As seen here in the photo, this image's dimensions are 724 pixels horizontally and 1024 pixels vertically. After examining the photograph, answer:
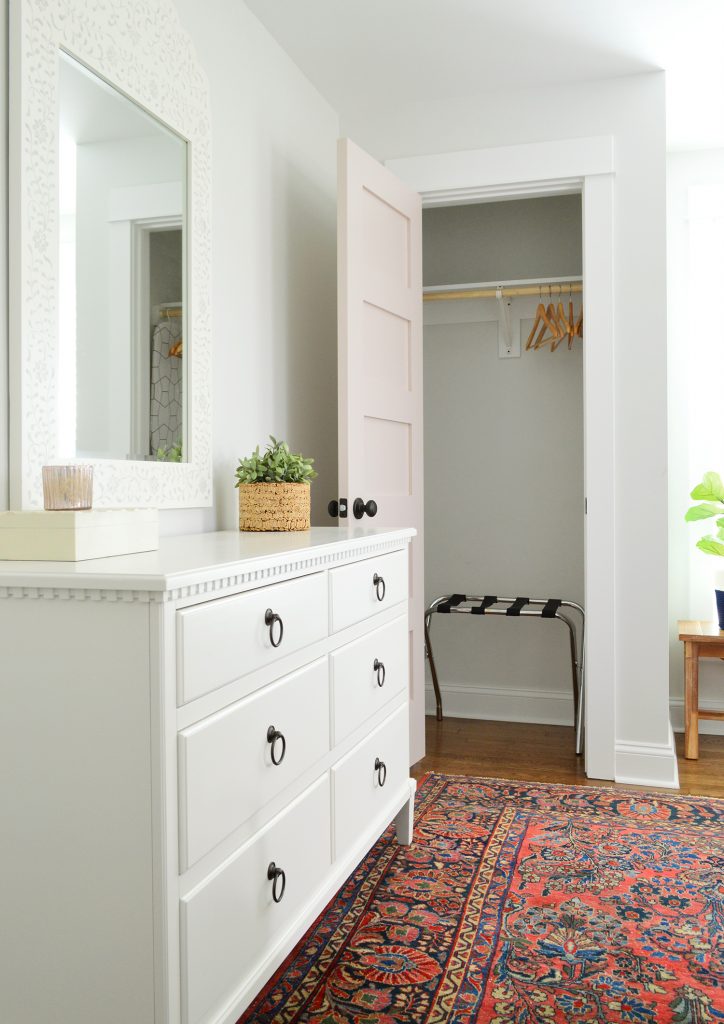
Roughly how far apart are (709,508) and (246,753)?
2676 millimetres

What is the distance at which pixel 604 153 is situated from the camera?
3041 millimetres

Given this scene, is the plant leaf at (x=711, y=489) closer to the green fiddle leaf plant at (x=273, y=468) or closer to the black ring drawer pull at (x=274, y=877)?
the green fiddle leaf plant at (x=273, y=468)

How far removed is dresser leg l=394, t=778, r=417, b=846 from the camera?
2424 mm

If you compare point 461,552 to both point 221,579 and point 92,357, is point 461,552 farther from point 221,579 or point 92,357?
point 221,579

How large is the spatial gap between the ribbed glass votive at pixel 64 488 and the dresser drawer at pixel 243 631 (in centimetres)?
31

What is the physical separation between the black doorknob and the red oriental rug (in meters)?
0.95

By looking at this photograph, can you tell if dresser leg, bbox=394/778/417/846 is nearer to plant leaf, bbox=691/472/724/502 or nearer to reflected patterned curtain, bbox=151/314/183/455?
reflected patterned curtain, bbox=151/314/183/455

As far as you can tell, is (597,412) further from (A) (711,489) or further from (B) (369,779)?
(B) (369,779)

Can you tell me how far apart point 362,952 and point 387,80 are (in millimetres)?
2732

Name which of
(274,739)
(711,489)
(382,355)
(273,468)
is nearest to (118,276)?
(273,468)

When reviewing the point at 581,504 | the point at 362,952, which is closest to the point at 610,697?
the point at 581,504

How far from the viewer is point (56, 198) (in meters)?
1.61

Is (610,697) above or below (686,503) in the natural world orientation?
below

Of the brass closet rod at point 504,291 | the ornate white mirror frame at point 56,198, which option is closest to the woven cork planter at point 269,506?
the ornate white mirror frame at point 56,198
